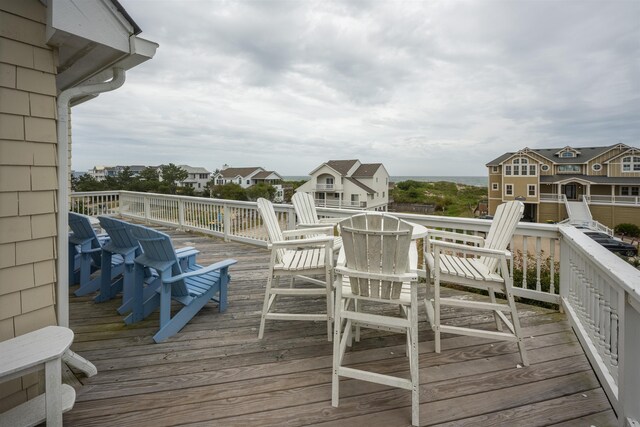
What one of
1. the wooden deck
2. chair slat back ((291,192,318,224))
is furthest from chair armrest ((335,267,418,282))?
chair slat back ((291,192,318,224))

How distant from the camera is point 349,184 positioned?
24.5 m

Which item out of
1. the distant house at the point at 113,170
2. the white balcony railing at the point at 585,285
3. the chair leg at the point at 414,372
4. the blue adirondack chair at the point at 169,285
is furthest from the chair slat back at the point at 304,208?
the distant house at the point at 113,170

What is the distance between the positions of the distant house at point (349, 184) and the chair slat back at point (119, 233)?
68.7ft

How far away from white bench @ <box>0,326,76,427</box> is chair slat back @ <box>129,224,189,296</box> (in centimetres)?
89

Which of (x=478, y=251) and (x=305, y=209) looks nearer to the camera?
(x=478, y=251)

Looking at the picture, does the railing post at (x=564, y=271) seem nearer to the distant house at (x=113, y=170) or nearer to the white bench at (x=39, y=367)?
the white bench at (x=39, y=367)

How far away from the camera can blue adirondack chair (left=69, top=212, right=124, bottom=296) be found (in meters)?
3.27

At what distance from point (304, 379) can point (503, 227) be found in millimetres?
1944

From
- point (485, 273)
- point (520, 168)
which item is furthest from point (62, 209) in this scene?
point (520, 168)

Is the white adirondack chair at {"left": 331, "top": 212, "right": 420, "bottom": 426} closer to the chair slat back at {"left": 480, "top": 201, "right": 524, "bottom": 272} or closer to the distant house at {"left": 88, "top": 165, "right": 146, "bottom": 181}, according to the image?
the chair slat back at {"left": 480, "top": 201, "right": 524, "bottom": 272}

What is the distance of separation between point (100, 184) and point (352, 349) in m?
13.9

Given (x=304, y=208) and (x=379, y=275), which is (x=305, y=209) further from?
(x=379, y=275)

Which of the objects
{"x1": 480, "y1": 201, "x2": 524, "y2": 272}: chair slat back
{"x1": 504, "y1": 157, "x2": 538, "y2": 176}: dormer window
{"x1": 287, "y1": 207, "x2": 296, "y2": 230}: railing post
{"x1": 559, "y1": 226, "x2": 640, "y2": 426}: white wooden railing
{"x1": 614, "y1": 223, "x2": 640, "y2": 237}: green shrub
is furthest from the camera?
{"x1": 504, "y1": 157, "x2": 538, "y2": 176}: dormer window

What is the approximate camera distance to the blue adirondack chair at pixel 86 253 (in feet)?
10.7
